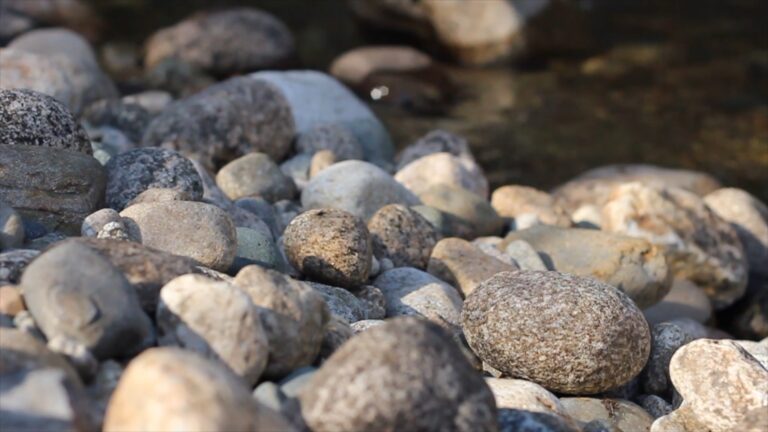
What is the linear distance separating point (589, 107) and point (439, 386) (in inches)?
290

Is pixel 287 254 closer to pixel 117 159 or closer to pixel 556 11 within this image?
pixel 117 159

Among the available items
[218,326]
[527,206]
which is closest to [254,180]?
[527,206]

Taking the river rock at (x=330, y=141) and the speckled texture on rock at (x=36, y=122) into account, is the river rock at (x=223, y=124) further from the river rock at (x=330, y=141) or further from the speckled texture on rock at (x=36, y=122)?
the speckled texture on rock at (x=36, y=122)

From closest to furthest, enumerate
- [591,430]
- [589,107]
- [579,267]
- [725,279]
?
1. [591,430]
2. [579,267]
3. [725,279]
4. [589,107]

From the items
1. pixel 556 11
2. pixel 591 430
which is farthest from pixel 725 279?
pixel 556 11

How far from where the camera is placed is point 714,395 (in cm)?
367

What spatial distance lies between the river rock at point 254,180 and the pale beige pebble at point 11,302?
2739 mm

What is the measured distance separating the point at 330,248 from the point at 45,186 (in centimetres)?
117

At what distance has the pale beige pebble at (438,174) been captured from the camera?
262 inches

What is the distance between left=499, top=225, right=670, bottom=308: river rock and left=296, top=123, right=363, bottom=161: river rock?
1722mm

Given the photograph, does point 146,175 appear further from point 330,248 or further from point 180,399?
point 180,399

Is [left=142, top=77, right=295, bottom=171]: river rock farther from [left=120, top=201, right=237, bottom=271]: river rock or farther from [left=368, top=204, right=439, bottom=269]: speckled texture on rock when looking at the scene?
[left=120, top=201, right=237, bottom=271]: river rock

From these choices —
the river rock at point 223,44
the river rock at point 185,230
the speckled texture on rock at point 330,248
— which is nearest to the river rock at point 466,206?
the speckled texture on rock at point 330,248

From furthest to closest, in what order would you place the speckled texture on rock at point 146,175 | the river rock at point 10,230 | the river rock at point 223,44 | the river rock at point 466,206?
1. the river rock at point 223,44
2. the river rock at point 466,206
3. the speckled texture on rock at point 146,175
4. the river rock at point 10,230
